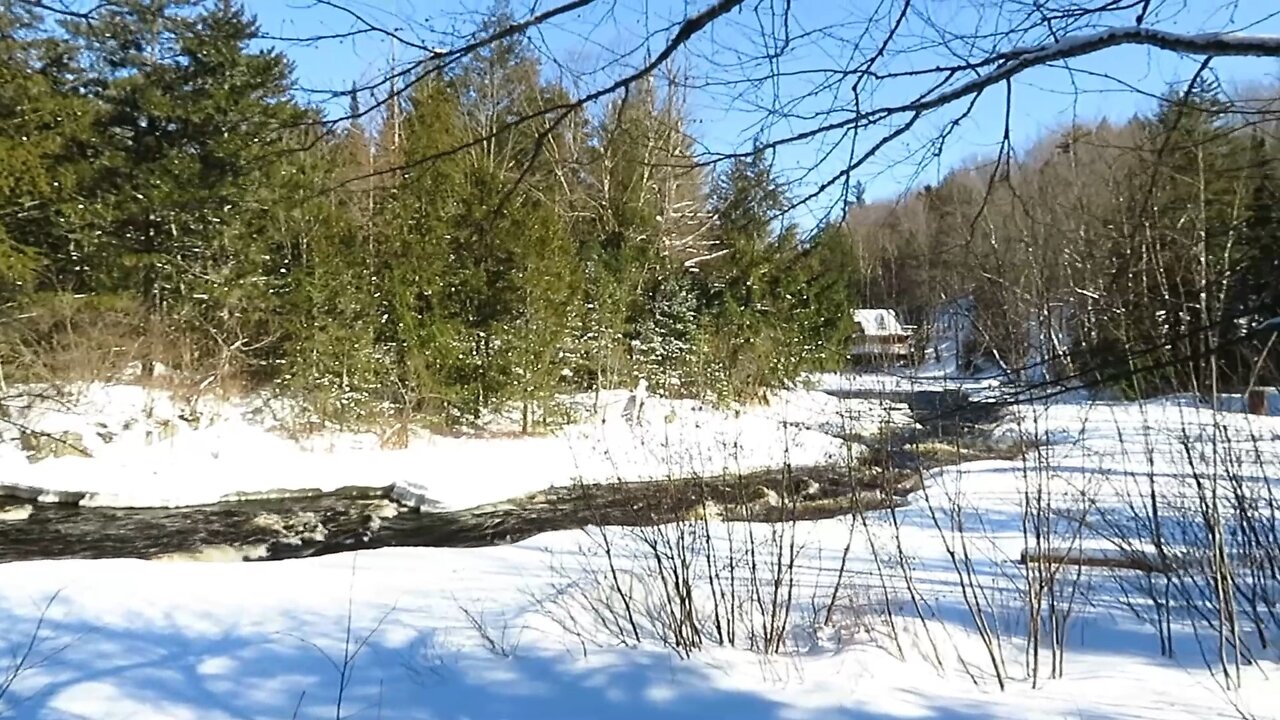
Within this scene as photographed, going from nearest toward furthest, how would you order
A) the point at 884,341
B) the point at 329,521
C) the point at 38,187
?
the point at 884,341, the point at 329,521, the point at 38,187

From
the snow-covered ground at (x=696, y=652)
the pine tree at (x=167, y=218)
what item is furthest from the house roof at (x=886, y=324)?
the pine tree at (x=167, y=218)

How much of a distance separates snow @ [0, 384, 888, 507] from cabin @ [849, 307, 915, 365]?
6183 millimetres

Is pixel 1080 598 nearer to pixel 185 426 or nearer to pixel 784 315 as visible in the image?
pixel 185 426

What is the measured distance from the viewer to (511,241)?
15883 millimetres

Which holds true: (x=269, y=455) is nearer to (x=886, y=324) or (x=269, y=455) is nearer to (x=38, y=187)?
(x=38, y=187)

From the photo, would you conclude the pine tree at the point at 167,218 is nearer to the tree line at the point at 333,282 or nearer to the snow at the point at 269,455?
the tree line at the point at 333,282

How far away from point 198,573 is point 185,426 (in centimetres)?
888

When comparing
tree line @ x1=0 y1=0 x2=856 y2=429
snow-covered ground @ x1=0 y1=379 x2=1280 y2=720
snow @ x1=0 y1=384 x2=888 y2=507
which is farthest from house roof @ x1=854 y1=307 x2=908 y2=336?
tree line @ x1=0 y1=0 x2=856 y2=429

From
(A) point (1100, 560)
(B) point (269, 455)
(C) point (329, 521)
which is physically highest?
(B) point (269, 455)

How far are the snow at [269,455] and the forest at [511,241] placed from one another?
67 centimetres

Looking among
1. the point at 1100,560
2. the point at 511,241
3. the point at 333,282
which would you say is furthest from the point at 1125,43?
the point at 333,282

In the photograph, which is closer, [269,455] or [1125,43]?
[1125,43]

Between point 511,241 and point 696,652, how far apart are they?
1259 centimetres

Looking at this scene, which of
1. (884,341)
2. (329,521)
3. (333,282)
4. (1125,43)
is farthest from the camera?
(333,282)
